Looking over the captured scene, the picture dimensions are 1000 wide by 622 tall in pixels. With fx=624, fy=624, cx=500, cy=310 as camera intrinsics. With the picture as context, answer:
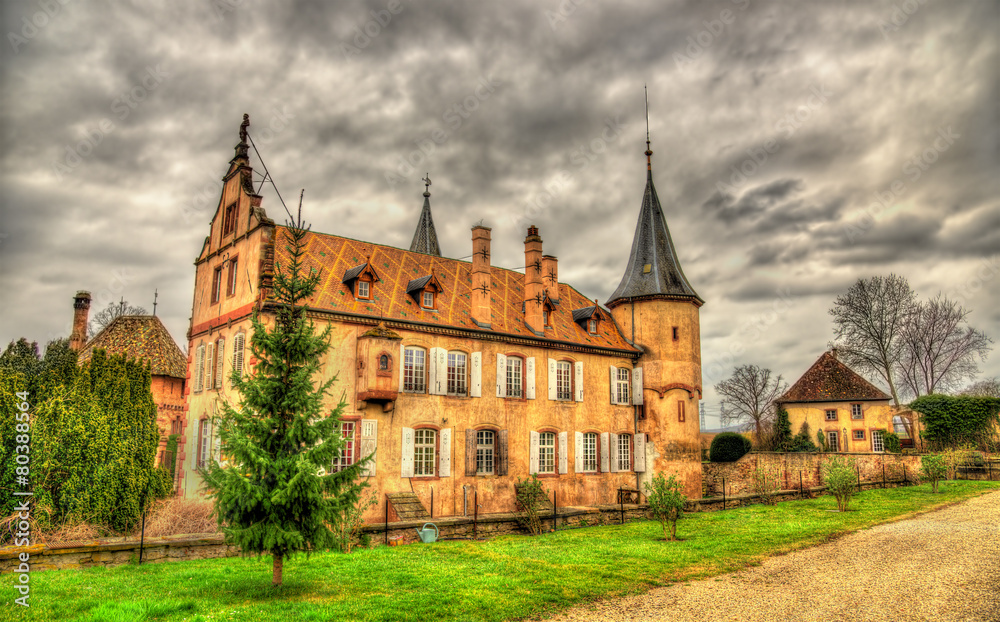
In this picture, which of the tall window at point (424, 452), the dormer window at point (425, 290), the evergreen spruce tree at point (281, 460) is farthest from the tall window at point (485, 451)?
the evergreen spruce tree at point (281, 460)

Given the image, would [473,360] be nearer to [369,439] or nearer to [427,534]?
[369,439]

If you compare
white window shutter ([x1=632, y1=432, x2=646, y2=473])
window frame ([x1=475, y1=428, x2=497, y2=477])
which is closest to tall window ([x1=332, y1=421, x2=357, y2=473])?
window frame ([x1=475, y1=428, x2=497, y2=477])

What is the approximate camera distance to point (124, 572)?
12.1 meters

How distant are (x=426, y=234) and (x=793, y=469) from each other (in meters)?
23.6

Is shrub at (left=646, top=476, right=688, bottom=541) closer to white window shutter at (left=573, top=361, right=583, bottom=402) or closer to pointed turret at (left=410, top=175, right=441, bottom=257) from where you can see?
white window shutter at (left=573, top=361, right=583, bottom=402)

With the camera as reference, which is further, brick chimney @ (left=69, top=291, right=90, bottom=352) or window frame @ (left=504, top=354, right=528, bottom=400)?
brick chimney @ (left=69, top=291, right=90, bottom=352)

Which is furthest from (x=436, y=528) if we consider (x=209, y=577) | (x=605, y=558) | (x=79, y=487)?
(x=79, y=487)

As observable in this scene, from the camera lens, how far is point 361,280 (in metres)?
22.0

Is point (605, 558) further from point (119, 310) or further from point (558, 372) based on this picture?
point (119, 310)

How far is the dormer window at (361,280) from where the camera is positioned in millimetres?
21828

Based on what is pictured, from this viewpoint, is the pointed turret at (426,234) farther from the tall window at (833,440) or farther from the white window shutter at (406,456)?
the tall window at (833,440)

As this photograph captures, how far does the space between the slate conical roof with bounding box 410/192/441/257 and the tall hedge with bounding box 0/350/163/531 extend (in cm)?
1938

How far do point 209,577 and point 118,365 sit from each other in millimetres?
7577

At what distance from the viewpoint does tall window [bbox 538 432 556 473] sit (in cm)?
2476
